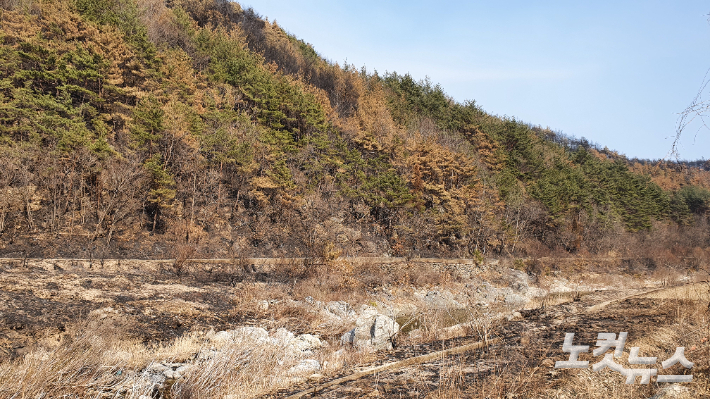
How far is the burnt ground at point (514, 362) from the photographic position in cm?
504

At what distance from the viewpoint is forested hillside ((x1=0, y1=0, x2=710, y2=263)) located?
21219 mm

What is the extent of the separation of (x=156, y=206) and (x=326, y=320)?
15626mm

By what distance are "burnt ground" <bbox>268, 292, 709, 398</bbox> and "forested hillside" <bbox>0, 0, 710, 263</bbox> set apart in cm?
352

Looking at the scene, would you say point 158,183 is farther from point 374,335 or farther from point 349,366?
point 349,366

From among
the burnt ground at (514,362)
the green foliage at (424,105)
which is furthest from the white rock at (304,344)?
the green foliage at (424,105)

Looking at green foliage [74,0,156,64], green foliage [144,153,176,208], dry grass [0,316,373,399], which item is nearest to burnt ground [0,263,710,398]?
dry grass [0,316,373,399]

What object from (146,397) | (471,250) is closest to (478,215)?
(471,250)

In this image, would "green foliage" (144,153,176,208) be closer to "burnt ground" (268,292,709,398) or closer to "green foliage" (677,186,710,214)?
"burnt ground" (268,292,709,398)

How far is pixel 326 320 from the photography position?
52.2ft

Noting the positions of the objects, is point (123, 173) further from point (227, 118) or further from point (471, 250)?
point (471, 250)

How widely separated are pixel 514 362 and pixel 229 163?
2895 centimetres

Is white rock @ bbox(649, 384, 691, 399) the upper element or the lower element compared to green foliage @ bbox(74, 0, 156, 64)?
lower

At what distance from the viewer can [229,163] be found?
101 ft

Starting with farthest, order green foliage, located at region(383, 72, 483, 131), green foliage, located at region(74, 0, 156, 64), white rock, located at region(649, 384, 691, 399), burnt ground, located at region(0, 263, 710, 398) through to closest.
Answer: green foliage, located at region(383, 72, 483, 131)
green foliage, located at region(74, 0, 156, 64)
burnt ground, located at region(0, 263, 710, 398)
white rock, located at region(649, 384, 691, 399)
